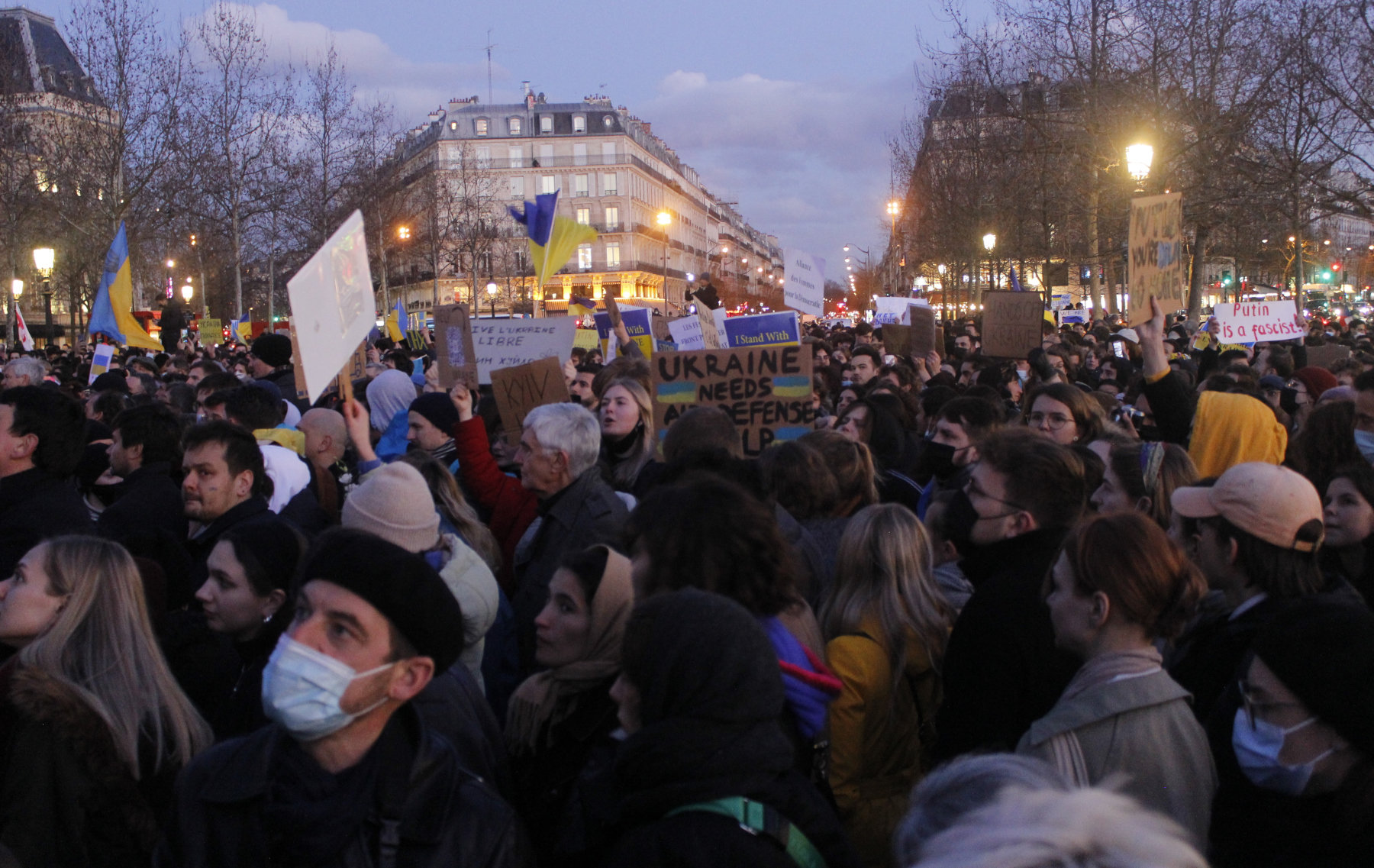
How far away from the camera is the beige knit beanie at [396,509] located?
3.43 meters

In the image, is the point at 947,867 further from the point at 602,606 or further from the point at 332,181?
the point at 332,181

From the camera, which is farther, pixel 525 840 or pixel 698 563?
pixel 698 563

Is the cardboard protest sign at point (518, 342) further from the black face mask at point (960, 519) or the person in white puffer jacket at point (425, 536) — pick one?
the black face mask at point (960, 519)

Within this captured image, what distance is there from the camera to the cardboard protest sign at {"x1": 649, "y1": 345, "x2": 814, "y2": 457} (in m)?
6.82

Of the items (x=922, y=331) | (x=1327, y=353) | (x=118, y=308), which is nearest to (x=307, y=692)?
(x=922, y=331)

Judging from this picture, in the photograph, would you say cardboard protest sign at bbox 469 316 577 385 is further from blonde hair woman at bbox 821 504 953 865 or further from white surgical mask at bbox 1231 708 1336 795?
white surgical mask at bbox 1231 708 1336 795

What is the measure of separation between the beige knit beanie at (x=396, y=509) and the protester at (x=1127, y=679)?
1.85m

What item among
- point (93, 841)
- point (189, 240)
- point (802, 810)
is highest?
point (189, 240)

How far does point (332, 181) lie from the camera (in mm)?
34531

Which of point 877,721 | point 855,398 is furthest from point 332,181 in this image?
point 877,721

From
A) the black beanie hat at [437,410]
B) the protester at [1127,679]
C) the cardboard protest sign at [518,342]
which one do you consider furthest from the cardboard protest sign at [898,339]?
the protester at [1127,679]

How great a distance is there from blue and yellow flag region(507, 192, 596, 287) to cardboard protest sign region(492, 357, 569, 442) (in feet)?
15.2

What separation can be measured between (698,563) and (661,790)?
2.43 feet

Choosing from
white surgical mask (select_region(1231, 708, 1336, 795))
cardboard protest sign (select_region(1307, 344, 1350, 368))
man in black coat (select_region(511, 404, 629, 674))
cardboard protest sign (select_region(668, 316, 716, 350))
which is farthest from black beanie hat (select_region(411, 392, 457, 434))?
cardboard protest sign (select_region(1307, 344, 1350, 368))
